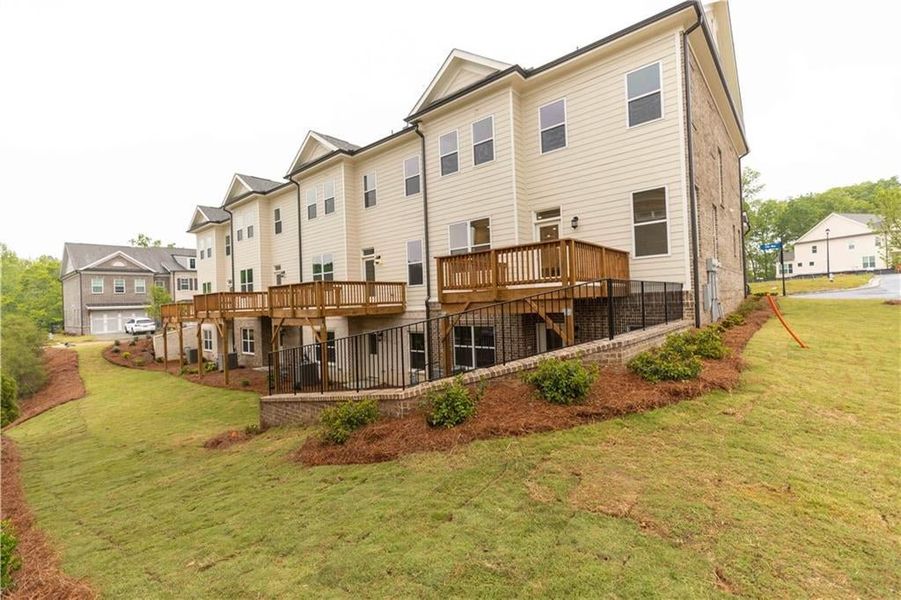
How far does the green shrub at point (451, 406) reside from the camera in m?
5.62

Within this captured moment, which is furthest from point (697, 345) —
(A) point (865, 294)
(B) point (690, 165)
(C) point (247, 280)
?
(C) point (247, 280)

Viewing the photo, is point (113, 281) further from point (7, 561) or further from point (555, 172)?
point (7, 561)

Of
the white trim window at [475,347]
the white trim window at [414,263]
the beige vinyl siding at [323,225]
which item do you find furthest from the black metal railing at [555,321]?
the beige vinyl siding at [323,225]

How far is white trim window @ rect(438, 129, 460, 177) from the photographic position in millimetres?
12898

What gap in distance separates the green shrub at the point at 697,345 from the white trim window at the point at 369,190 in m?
12.3

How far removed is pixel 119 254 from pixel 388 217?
136 ft

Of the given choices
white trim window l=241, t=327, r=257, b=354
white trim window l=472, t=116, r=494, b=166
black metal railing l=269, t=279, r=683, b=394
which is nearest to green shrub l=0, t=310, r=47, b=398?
white trim window l=241, t=327, r=257, b=354

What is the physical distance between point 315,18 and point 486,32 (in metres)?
11.2

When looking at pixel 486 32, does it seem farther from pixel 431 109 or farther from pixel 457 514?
pixel 457 514

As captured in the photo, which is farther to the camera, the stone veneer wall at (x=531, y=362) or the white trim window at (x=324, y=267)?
the white trim window at (x=324, y=267)

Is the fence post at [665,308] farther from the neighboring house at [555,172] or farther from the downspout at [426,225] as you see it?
the downspout at [426,225]

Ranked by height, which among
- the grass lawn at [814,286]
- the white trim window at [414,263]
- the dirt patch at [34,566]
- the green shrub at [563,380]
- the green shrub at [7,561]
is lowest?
the dirt patch at [34,566]

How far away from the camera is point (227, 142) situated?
138 feet

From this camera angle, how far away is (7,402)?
14.2 meters
